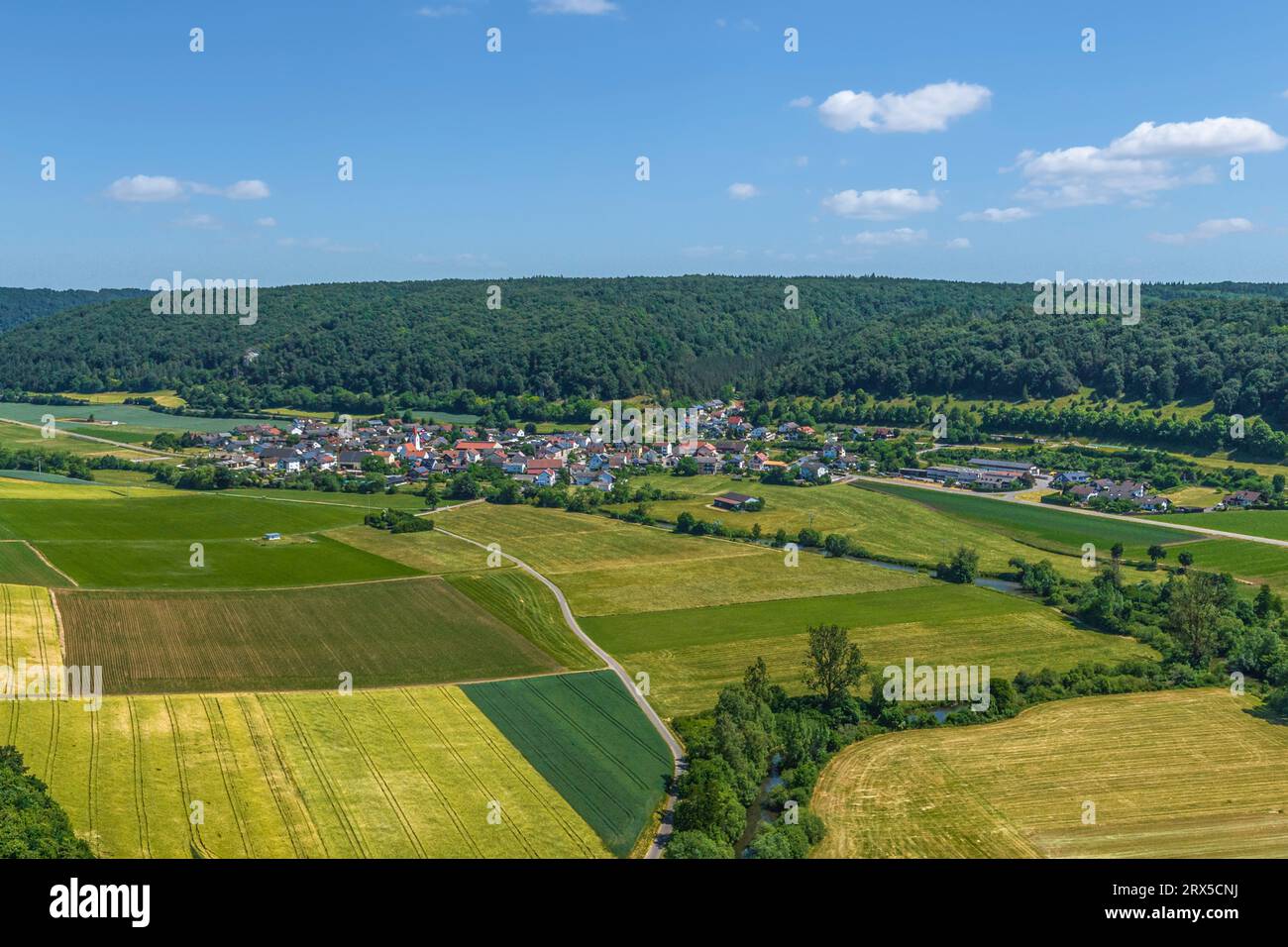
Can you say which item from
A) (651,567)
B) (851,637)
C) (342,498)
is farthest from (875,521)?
(342,498)

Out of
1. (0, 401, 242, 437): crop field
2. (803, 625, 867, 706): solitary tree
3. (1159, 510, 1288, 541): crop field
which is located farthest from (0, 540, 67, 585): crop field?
(1159, 510, 1288, 541): crop field

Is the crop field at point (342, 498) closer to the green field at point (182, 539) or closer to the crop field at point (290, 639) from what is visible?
the green field at point (182, 539)

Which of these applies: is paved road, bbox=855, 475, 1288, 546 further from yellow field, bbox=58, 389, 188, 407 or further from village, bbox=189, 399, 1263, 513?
yellow field, bbox=58, 389, 188, 407

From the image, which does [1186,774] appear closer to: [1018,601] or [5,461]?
[1018,601]

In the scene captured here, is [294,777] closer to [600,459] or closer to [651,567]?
[651,567]

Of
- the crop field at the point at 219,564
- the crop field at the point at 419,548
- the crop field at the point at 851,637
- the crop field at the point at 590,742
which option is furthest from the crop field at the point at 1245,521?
the crop field at the point at 219,564

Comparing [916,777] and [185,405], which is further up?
[185,405]
